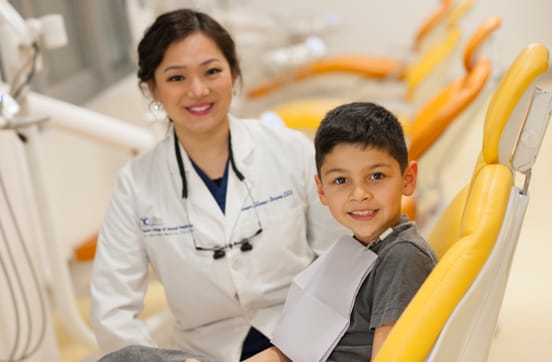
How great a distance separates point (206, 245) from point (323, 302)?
36 cm

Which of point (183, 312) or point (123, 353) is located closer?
point (123, 353)

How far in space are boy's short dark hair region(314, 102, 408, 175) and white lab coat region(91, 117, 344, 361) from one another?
0.36 m

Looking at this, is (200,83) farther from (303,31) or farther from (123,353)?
(303,31)

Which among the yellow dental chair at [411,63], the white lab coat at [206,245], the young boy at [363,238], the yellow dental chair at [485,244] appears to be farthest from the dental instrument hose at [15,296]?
the yellow dental chair at [411,63]

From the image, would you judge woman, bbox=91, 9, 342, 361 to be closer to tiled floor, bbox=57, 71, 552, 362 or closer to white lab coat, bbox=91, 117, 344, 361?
white lab coat, bbox=91, 117, 344, 361

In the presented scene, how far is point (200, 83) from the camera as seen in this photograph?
146 cm

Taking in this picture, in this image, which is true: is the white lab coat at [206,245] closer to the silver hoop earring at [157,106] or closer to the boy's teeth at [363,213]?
the silver hoop earring at [157,106]

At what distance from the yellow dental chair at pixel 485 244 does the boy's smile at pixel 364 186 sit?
0.16 meters

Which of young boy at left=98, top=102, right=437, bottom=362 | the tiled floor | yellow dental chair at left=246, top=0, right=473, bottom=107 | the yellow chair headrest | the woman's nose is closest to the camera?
the yellow chair headrest

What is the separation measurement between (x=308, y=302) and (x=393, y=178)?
0.31 metres

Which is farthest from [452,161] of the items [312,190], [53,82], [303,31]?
[303,31]

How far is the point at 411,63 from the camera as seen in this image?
4.67 metres

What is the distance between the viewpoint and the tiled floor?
1900 mm

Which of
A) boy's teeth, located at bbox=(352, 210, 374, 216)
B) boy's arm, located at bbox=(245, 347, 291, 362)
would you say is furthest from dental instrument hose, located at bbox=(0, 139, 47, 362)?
boy's teeth, located at bbox=(352, 210, 374, 216)
